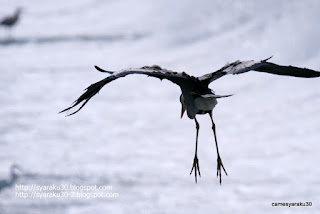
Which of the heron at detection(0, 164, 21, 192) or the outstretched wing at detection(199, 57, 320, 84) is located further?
the heron at detection(0, 164, 21, 192)

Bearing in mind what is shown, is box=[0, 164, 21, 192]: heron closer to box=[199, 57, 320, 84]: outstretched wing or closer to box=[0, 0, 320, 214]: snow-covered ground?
box=[0, 0, 320, 214]: snow-covered ground

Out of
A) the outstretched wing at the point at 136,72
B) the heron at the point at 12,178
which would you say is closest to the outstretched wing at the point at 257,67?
the outstretched wing at the point at 136,72

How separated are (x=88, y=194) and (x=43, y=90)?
14.1 ft

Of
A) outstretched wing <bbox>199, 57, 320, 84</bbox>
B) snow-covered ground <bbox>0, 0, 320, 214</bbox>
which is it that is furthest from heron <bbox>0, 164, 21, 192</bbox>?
outstretched wing <bbox>199, 57, 320, 84</bbox>

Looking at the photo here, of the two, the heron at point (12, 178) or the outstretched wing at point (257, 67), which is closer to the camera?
the outstretched wing at point (257, 67)

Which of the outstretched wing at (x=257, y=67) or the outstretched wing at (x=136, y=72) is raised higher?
the outstretched wing at (x=257, y=67)

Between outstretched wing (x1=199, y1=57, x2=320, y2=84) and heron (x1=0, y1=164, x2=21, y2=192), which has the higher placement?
outstretched wing (x1=199, y1=57, x2=320, y2=84)

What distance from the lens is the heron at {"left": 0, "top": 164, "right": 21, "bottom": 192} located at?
248 inches

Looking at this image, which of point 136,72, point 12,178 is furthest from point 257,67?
point 12,178

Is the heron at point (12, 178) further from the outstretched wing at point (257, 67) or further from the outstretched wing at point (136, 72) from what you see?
the outstretched wing at point (257, 67)

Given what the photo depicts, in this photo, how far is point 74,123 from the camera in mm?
8352

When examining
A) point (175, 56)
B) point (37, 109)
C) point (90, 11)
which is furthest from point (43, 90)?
point (90, 11)

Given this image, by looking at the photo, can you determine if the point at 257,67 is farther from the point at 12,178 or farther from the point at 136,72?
the point at 12,178

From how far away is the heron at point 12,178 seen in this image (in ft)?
20.6
